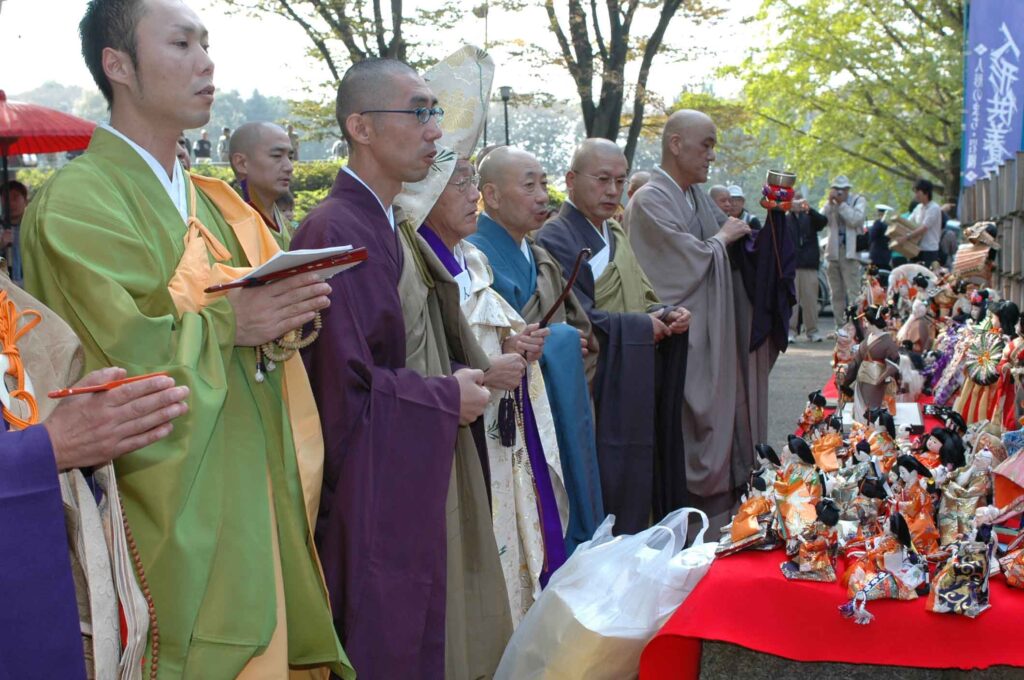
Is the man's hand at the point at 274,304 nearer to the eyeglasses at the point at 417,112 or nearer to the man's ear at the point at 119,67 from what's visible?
the man's ear at the point at 119,67

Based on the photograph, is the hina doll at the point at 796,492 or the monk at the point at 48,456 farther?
the hina doll at the point at 796,492

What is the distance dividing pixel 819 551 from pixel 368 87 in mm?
1732

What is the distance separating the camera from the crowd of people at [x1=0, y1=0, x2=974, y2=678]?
205cm

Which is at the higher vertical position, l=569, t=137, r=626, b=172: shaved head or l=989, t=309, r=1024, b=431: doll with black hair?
l=569, t=137, r=626, b=172: shaved head

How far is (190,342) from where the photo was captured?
234cm

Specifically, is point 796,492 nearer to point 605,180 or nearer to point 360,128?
point 360,128

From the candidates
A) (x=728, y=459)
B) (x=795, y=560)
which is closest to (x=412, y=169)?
(x=795, y=560)

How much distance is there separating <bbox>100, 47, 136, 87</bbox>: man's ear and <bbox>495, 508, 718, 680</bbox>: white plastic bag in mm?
1770

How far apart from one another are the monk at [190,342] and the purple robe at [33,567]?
1.20 ft

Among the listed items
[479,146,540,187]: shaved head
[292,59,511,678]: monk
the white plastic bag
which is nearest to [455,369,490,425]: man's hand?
[292,59,511,678]: monk

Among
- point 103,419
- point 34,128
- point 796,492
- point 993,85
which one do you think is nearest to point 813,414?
point 796,492

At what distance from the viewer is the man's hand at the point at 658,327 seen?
5.01 meters

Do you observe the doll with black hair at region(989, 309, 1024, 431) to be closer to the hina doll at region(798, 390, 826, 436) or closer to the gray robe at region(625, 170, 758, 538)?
Result: the hina doll at region(798, 390, 826, 436)

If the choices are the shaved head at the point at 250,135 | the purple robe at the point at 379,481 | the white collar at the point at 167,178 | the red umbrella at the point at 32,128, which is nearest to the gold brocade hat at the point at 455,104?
the purple robe at the point at 379,481
